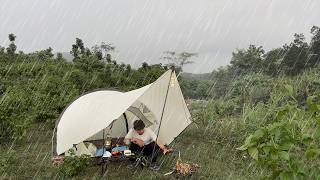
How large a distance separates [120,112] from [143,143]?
1.32 meters

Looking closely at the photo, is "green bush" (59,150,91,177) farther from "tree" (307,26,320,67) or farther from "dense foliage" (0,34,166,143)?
"tree" (307,26,320,67)

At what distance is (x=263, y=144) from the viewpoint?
6.19 ft

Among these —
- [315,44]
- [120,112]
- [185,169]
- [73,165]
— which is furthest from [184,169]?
[315,44]

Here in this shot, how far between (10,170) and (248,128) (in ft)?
21.6

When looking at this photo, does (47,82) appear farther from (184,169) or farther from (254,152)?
(254,152)

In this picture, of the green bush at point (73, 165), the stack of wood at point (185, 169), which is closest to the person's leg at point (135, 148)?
the green bush at point (73, 165)

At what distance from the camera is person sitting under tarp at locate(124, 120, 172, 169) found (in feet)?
32.4

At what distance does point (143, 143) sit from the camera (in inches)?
392

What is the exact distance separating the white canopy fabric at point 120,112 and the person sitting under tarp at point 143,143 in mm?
611

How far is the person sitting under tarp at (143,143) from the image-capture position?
9885mm

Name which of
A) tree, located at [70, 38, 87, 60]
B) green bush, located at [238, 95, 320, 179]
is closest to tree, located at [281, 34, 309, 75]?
tree, located at [70, 38, 87, 60]

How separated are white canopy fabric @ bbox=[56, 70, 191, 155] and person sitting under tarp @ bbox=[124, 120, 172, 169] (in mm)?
611

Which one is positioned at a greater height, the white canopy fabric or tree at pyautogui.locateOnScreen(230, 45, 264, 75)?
tree at pyautogui.locateOnScreen(230, 45, 264, 75)

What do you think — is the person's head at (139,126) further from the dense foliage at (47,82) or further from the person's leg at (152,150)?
the dense foliage at (47,82)
